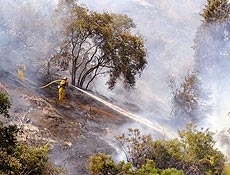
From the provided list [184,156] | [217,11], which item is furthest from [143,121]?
[217,11]

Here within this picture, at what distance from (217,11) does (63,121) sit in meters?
17.7

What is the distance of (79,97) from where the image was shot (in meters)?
19.4

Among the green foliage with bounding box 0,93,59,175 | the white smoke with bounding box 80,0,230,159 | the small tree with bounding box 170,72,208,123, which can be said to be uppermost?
the white smoke with bounding box 80,0,230,159

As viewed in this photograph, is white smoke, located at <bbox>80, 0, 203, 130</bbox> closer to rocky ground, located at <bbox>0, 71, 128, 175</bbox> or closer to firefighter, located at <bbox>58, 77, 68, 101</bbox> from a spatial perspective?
rocky ground, located at <bbox>0, 71, 128, 175</bbox>

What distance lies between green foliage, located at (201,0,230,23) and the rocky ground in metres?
13.4

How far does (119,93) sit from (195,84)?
32.3 feet

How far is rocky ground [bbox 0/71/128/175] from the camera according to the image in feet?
40.1

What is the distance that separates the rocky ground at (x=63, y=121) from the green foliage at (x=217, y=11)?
1337 cm

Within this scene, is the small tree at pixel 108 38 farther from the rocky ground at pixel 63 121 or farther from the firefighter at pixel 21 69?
the rocky ground at pixel 63 121

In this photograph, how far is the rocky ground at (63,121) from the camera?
12.2 meters

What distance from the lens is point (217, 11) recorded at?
90.5 feet

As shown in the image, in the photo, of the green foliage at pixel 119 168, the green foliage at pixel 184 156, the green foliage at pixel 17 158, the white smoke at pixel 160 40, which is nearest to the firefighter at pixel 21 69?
the white smoke at pixel 160 40

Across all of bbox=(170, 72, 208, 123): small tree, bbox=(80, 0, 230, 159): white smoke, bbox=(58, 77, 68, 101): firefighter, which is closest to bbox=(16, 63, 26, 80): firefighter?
bbox=(58, 77, 68, 101): firefighter

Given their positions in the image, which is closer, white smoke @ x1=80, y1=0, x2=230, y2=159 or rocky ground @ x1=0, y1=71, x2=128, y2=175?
rocky ground @ x1=0, y1=71, x2=128, y2=175
